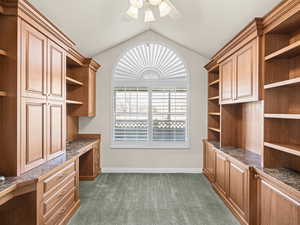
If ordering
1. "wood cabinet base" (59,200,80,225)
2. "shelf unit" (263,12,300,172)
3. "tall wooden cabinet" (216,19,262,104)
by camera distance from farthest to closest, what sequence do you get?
"wood cabinet base" (59,200,80,225)
"tall wooden cabinet" (216,19,262,104)
"shelf unit" (263,12,300,172)

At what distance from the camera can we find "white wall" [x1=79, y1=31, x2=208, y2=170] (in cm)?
517

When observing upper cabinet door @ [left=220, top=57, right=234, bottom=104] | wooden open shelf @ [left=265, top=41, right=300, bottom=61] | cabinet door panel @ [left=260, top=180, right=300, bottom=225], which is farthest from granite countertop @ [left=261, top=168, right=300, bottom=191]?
upper cabinet door @ [left=220, top=57, right=234, bottom=104]

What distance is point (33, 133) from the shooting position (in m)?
2.28

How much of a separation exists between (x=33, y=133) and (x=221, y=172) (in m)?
2.83

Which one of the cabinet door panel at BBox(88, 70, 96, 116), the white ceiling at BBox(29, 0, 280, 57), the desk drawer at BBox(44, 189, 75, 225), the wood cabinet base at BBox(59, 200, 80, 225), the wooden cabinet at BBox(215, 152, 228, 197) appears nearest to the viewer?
the desk drawer at BBox(44, 189, 75, 225)

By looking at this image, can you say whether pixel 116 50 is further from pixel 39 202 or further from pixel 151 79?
pixel 39 202

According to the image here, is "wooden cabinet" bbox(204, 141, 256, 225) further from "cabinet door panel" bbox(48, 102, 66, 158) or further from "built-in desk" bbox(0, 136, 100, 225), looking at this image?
"cabinet door panel" bbox(48, 102, 66, 158)

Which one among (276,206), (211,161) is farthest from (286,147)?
(211,161)

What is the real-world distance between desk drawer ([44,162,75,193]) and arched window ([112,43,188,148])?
91.5 inches

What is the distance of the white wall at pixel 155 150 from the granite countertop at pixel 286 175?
111 inches

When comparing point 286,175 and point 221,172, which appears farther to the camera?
point 221,172

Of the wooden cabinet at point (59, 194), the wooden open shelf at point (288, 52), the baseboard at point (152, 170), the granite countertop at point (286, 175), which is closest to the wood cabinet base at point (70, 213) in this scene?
the wooden cabinet at point (59, 194)

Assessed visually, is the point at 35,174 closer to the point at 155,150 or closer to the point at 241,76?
the point at 241,76

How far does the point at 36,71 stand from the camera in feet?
7.64
